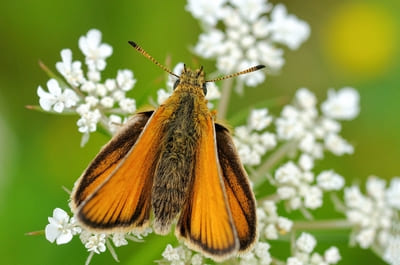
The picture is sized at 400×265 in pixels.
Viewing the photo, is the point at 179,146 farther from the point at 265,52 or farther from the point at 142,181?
the point at 265,52

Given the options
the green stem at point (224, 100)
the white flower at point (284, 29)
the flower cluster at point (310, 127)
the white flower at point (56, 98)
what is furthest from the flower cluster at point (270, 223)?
the white flower at point (284, 29)

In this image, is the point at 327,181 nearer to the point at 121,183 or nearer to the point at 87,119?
the point at 87,119

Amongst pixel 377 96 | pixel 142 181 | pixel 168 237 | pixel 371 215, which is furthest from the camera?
pixel 377 96

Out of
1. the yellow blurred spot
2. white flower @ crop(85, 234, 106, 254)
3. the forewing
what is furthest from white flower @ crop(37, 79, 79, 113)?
the yellow blurred spot

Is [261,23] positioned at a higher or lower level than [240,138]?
higher

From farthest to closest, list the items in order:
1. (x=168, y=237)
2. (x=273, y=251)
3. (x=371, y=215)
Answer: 1. (x=273, y=251)
2. (x=371, y=215)
3. (x=168, y=237)

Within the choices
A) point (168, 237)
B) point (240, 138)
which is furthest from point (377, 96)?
point (168, 237)
